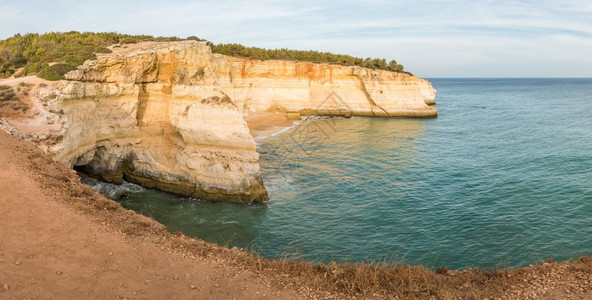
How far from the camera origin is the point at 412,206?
1947 cm

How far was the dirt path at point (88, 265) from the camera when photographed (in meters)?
8.05

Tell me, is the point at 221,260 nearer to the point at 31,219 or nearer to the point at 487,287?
the point at 31,219

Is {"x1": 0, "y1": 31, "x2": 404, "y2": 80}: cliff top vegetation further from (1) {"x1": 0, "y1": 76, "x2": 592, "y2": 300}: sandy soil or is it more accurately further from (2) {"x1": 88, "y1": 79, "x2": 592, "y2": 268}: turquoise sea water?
(1) {"x1": 0, "y1": 76, "x2": 592, "y2": 300}: sandy soil

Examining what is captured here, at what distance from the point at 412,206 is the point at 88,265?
1466 cm

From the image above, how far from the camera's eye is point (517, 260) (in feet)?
45.3

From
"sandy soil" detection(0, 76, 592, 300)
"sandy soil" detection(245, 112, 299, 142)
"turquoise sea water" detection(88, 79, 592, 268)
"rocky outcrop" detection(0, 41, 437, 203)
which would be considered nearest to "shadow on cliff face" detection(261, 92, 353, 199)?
"turquoise sea water" detection(88, 79, 592, 268)

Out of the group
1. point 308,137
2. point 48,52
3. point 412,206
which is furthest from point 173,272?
point 308,137

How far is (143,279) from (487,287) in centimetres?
734

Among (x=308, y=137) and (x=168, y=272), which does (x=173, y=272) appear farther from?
(x=308, y=137)

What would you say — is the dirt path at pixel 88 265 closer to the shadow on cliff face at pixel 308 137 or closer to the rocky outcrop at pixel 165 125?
the rocky outcrop at pixel 165 125

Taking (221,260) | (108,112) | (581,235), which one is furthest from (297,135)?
(221,260)

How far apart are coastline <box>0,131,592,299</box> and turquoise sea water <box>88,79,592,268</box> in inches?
180

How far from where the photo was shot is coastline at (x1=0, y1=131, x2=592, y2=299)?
8.27m

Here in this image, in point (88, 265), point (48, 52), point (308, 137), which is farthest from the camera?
point (308, 137)
